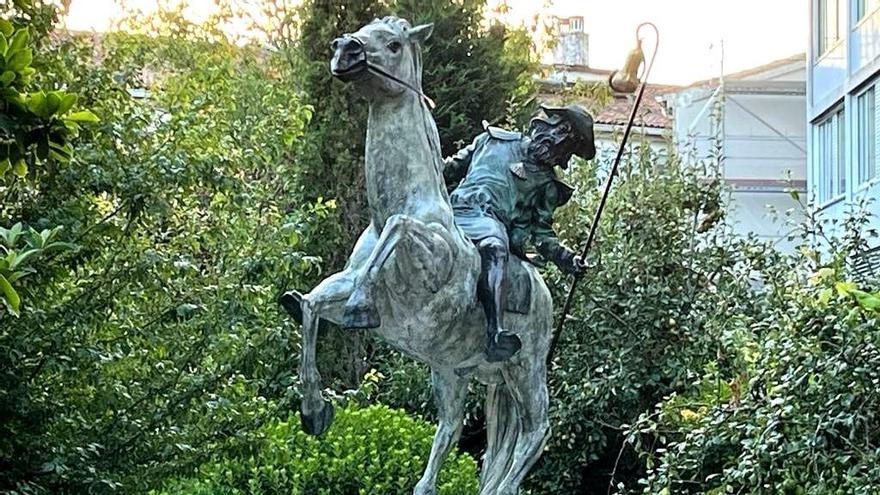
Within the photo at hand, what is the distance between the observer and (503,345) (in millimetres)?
4441

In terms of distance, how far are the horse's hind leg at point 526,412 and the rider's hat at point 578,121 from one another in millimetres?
859

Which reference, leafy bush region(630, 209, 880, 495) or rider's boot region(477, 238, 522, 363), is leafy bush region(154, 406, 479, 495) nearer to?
leafy bush region(630, 209, 880, 495)

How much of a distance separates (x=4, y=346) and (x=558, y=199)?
2.52 m

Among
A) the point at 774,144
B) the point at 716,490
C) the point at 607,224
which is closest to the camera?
the point at 716,490

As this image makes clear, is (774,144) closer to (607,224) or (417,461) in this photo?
(607,224)

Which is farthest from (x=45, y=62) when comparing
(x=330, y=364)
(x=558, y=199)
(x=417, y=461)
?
(x=330, y=364)

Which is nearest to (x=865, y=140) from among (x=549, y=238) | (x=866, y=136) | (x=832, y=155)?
(x=866, y=136)

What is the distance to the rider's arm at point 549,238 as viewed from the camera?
4.99m

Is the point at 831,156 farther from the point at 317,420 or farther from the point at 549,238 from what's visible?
the point at 317,420

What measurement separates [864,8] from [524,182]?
1586cm

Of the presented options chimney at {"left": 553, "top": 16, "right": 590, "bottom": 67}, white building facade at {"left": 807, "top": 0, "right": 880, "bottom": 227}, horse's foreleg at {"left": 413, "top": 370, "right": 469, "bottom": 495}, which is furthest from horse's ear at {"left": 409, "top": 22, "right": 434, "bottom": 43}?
chimney at {"left": 553, "top": 16, "right": 590, "bottom": 67}

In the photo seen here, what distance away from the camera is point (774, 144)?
26625 millimetres

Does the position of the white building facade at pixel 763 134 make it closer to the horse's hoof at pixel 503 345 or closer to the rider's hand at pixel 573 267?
the rider's hand at pixel 573 267

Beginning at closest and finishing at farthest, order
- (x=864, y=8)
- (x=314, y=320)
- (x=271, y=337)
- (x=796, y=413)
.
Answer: (x=314, y=320), (x=796, y=413), (x=271, y=337), (x=864, y=8)
